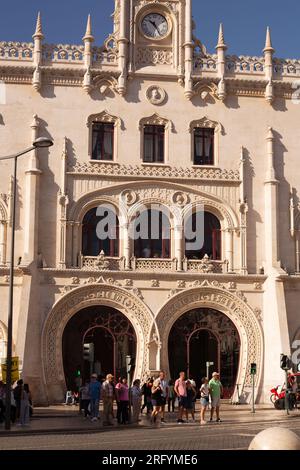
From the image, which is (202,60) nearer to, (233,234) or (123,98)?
(123,98)

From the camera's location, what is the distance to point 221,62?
1655 inches

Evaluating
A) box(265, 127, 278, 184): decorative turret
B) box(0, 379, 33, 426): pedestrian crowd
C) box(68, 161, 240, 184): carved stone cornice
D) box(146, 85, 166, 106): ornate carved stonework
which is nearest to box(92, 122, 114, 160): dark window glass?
box(68, 161, 240, 184): carved stone cornice

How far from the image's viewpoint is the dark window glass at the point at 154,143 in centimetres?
4134

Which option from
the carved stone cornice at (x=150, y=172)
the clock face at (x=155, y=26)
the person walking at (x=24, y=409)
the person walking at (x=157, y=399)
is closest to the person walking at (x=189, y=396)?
the person walking at (x=157, y=399)

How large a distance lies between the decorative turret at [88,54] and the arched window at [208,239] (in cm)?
804

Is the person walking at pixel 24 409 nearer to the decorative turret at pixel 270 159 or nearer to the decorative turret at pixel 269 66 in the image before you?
A: the decorative turret at pixel 270 159

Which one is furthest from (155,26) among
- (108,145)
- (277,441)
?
(277,441)

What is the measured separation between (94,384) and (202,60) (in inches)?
739

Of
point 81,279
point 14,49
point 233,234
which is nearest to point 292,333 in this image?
point 233,234

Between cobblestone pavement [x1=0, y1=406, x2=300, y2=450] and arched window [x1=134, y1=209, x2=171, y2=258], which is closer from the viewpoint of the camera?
cobblestone pavement [x1=0, y1=406, x2=300, y2=450]

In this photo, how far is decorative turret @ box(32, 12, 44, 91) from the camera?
1599 inches

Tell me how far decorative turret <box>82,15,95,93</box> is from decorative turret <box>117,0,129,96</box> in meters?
1.40

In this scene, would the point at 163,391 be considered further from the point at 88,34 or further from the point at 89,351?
the point at 88,34

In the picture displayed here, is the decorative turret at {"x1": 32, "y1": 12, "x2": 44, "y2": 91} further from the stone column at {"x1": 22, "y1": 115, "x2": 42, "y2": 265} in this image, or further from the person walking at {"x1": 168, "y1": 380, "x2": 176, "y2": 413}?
the person walking at {"x1": 168, "y1": 380, "x2": 176, "y2": 413}
